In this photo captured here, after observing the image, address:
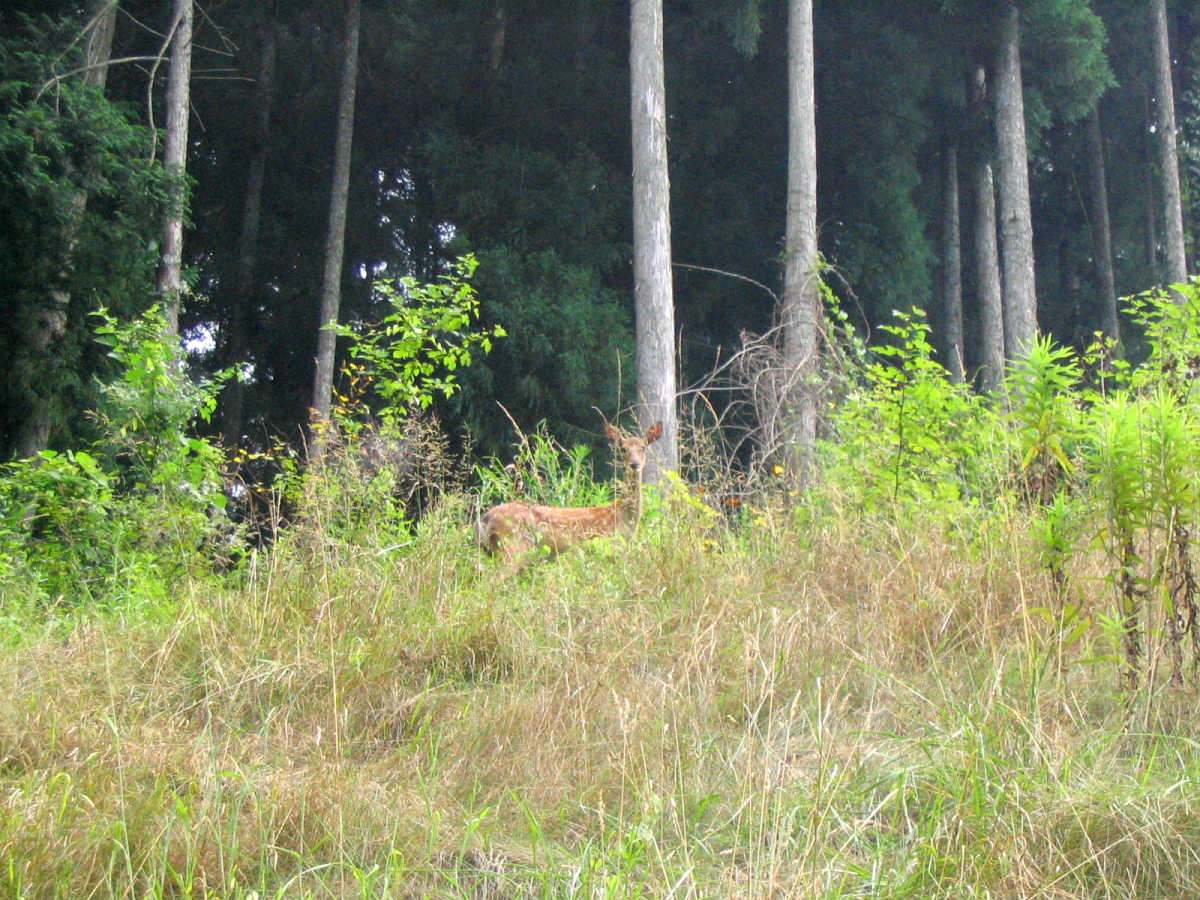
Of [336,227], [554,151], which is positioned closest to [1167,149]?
[554,151]

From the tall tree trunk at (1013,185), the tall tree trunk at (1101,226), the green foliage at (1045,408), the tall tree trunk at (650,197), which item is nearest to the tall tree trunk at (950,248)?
the tall tree trunk at (1013,185)

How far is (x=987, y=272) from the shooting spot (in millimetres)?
20031

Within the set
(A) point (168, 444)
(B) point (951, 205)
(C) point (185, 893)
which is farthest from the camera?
(B) point (951, 205)

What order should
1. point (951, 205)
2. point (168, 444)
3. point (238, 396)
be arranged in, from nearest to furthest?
point (168, 444)
point (238, 396)
point (951, 205)

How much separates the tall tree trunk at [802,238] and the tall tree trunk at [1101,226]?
36.9ft

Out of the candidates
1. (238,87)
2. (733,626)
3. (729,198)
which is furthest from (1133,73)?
(733,626)

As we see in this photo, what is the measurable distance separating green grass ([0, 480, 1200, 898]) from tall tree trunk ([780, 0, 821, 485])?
6.22 meters

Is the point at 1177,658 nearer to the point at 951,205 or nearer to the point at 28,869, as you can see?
Result: the point at 28,869

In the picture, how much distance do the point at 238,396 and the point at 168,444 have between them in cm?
1041

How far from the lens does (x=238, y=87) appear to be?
19859mm

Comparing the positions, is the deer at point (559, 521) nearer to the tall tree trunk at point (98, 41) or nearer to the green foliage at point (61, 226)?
the green foliage at point (61, 226)

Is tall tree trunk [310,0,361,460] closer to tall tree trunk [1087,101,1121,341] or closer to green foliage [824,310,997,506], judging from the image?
green foliage [824,310,997,506]

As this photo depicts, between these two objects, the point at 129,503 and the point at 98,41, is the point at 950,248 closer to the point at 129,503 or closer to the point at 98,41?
the point at 98,41

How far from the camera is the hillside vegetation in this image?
290 cm
